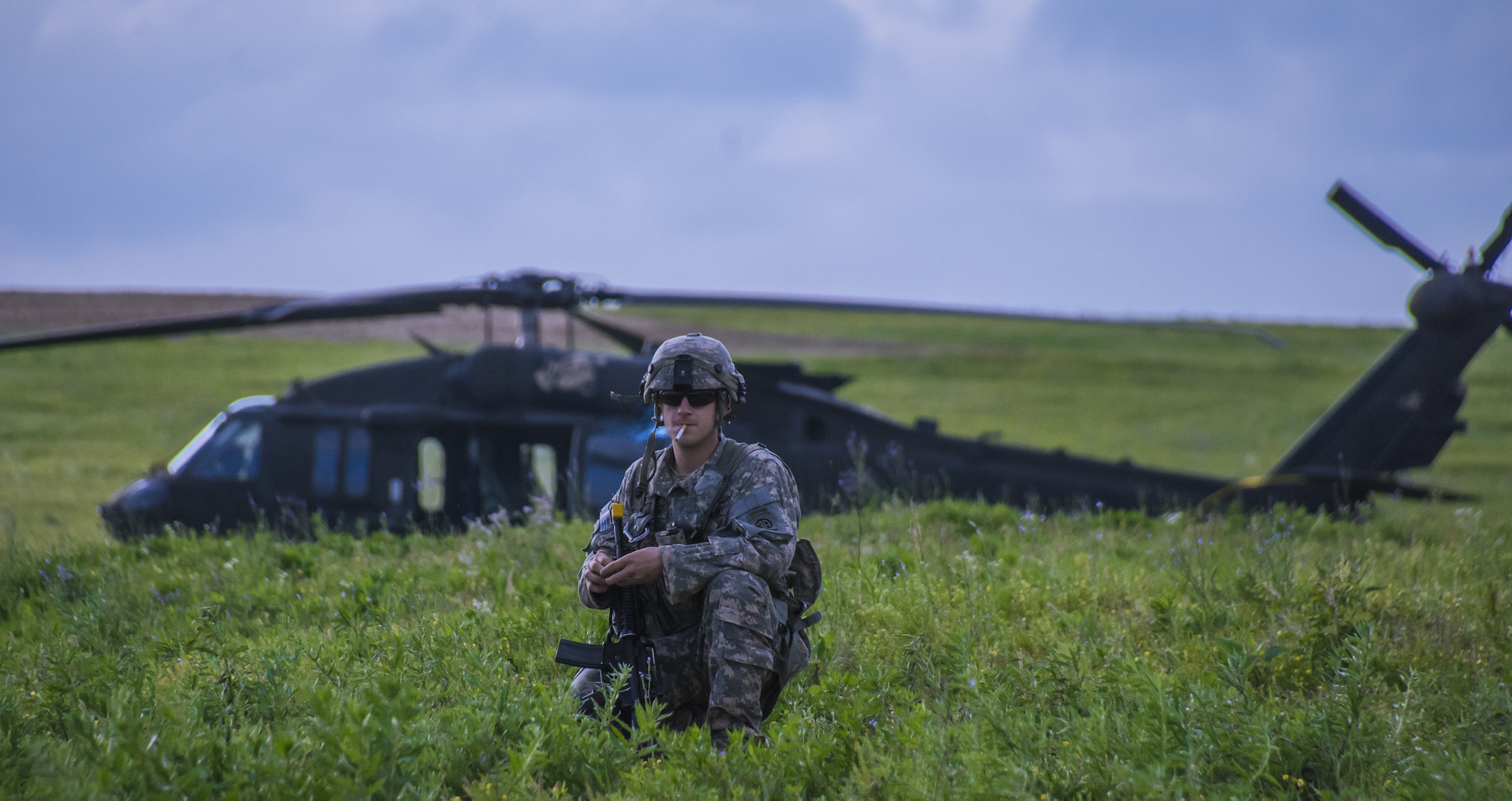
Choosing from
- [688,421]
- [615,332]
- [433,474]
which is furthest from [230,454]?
[688,421]

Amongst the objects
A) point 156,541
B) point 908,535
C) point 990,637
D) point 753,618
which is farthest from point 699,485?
point 156,541

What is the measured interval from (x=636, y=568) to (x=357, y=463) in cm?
617

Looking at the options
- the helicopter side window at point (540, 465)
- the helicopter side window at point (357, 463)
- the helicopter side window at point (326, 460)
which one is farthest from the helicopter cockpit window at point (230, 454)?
the helicopter side window at point (540, 465)

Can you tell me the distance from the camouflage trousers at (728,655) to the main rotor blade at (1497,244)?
26.1 feet

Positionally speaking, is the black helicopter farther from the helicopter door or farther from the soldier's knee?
the soldier's knee

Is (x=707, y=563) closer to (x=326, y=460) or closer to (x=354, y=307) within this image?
(x=354, y=307)

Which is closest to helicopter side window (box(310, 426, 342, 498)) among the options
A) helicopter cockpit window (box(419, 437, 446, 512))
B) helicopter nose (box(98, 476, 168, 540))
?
helicopter cockpit window (box(419, 437, 446, 512))

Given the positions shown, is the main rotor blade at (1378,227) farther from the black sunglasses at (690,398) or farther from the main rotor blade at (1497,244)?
the black sunglasses at (690,398)

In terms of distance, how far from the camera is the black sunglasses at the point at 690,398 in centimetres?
391

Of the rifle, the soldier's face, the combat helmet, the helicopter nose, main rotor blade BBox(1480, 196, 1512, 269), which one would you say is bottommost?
the helicopter nose

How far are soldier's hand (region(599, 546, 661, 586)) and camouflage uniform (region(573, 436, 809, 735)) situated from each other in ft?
0.12

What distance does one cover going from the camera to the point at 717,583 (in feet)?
12.2

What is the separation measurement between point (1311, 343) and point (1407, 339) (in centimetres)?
4360

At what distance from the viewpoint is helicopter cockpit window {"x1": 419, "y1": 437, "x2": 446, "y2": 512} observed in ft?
29.5
